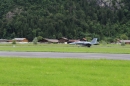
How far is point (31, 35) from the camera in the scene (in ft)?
557

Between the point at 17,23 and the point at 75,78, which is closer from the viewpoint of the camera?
the point at 75,78

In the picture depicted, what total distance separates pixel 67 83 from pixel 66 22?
177m

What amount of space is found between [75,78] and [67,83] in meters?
1.36

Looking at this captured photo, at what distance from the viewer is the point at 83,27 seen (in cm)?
18888

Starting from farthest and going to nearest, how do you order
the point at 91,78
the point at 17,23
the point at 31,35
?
the point at 17,23 → the point at 31,35 → the point at 91,78

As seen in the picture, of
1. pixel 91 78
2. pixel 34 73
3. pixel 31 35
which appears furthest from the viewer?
pixel 31 35

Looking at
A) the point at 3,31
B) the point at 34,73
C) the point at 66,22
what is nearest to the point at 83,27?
the point at 66,22

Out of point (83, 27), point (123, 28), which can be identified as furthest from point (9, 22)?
point (123, 28)

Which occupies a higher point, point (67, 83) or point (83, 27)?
point (67, 83)

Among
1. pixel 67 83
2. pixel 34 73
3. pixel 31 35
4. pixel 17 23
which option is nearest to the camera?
pixel 67 83

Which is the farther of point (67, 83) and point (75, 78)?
point (75, 78)

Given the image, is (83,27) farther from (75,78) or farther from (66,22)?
(75,78)

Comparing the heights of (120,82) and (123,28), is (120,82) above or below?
above

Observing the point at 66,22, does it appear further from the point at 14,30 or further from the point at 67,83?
the point at 67,83
